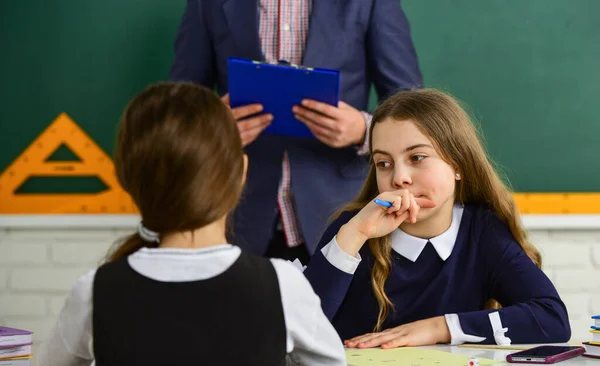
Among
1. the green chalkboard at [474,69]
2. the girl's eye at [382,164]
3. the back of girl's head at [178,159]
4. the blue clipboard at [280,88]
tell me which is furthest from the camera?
the green chalkboard at [474,69]

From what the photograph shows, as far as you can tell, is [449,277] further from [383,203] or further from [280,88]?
[280,88]

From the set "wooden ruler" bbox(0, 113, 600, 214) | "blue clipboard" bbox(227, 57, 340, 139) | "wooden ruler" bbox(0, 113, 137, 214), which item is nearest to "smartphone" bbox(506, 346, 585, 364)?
"blue clipboard" bbox(227, 57, 340, 139)

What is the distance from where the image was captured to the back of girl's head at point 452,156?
1.63 metres

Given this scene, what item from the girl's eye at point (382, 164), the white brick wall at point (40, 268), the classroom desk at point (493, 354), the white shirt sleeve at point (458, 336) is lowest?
the white brick wall at point (40, 268)

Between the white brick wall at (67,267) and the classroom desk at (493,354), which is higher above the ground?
the classroom desk at (493,354)

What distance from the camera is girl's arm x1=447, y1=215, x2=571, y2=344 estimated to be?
145cm

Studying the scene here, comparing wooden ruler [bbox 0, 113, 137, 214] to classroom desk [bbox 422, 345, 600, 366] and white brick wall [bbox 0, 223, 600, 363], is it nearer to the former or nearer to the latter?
white brick wall [bbox 0, 223, 600, 363]

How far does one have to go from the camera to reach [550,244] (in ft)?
8.46

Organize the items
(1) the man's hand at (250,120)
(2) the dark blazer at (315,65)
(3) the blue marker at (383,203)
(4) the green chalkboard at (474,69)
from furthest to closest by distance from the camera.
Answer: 1. (4) the green chalkboard at (474,69)
2. (2) the dark blazer at (315,65)
3. (1) the man's hand at (250,120)
4. (3) the blue marker at (383,203)

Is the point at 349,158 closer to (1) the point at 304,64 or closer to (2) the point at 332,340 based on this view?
(1) the point at 304,64

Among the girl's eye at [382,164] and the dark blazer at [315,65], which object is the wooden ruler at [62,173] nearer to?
the dark blazer at [315,65]

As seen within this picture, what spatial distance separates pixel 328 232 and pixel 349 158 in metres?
0.42

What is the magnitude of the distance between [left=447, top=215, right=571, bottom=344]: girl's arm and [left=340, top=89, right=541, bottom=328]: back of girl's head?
39 mm

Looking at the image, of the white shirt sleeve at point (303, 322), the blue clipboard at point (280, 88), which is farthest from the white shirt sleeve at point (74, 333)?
the blue clipboard at point (280, 88)
